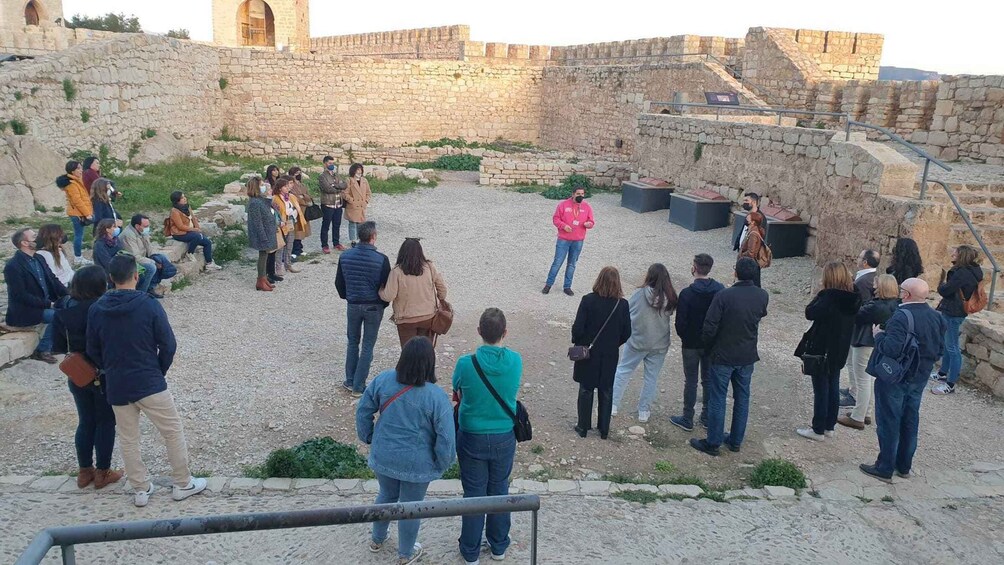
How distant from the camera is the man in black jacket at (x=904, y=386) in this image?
507cm

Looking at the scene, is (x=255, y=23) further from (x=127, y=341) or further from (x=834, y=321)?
(x=834, y=321)

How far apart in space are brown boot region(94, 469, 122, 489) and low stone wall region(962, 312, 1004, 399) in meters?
7.78

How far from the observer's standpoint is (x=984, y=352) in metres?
7.06

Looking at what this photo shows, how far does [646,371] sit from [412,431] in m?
3.04

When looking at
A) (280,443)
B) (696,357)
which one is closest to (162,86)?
(280,443)

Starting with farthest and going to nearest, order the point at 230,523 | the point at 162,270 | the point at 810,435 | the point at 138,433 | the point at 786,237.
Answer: the point at 786,237
the point at 162,270
the point at 810,435
the point at 138,433
the point at 230,523

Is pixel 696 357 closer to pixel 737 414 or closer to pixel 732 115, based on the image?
pixel 737 414

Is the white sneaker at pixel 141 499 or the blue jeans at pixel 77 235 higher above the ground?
the blue jeans at pixel 77 235

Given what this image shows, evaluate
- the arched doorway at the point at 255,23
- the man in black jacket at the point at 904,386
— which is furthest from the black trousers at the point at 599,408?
the arched doorway at the point at 255,23

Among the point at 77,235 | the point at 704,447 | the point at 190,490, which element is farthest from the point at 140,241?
the point at 704,447

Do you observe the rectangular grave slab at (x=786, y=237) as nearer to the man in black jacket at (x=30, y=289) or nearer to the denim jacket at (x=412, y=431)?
the denim jacket at (x=412, y=431)

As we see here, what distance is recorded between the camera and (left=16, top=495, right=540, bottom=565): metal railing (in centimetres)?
225

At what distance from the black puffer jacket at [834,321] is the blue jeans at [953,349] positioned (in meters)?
1.88

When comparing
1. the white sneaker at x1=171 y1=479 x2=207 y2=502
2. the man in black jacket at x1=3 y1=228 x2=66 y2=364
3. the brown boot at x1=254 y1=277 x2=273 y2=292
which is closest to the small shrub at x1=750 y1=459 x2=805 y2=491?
the white sneaker at x1=171 y1=479 x2=207 y2=502
